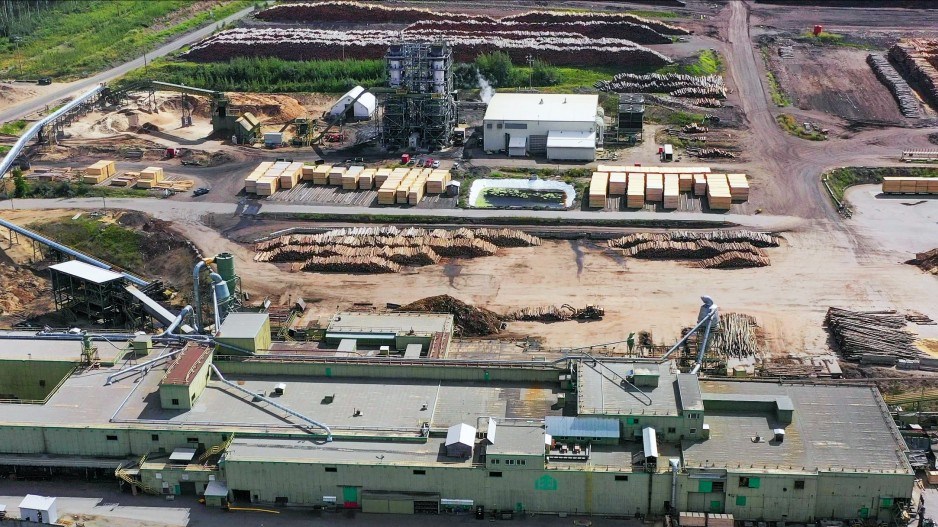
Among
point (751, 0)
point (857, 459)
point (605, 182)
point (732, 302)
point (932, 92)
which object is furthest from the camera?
point (751, 0)

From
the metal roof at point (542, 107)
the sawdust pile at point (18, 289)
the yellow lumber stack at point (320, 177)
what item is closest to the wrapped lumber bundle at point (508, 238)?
the yellow lumber stack at point (320, 177)

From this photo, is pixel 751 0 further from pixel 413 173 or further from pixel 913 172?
pixel 413 173

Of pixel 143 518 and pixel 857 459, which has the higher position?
pixel 857 459

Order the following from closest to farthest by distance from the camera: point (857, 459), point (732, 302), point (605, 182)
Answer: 1. point (857, 459)
2. point (732, 302)
3. point (605, 182)

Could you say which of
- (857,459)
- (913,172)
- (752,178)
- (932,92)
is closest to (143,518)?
→ (857,459)

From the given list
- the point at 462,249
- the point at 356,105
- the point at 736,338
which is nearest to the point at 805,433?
the point at 736,338

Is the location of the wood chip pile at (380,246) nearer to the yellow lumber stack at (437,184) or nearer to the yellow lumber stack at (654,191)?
the yellow lumber stack at (437,184)
